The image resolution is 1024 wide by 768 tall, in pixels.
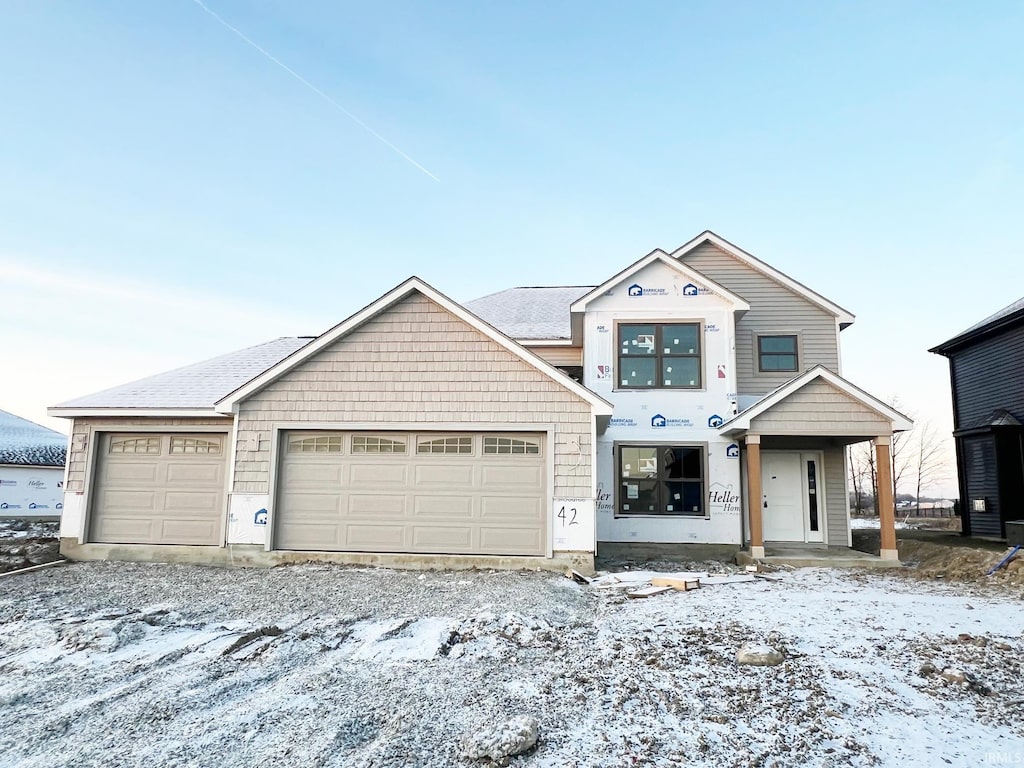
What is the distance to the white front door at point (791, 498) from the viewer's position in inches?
475

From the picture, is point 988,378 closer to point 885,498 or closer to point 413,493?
point 885,498

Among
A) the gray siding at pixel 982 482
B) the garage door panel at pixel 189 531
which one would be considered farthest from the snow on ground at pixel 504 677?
the gray siding at pixel 982 482

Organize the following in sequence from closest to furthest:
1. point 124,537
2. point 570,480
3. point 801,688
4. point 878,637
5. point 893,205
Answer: point 801,688 → point 878,637 → point 570,480 → point 124,537 → point 893,205

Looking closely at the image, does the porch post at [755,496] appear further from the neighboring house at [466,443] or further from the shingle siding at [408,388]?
the shingle siding at [408,388]

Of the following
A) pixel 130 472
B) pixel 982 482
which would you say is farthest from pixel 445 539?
pixel 982 482

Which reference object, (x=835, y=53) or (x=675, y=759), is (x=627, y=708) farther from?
(x=835, y=53)

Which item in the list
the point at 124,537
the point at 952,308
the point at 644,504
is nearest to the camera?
the point at 124,537

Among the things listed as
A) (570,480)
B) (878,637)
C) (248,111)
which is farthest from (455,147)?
(878,637)

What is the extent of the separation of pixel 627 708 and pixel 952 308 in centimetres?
2037

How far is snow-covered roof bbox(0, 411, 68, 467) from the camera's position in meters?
23.1

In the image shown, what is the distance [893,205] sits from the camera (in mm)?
14102

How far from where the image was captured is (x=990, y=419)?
1360 centimetres

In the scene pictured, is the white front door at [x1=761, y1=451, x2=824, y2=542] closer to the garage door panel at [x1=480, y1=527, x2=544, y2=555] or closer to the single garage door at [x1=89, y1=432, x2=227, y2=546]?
the garage door panel at [x1=480, y1=527, x2=544, y2=555]

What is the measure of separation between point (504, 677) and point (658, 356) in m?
8.39
